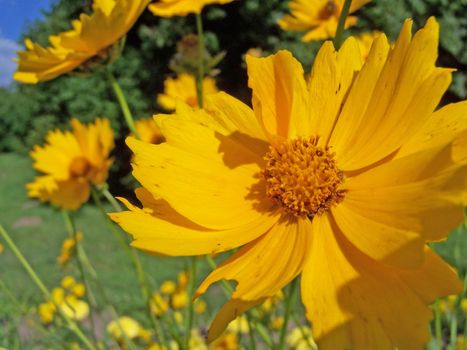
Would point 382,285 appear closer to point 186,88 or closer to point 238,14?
point 186,88

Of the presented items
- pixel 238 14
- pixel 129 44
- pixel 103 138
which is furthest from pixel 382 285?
pixel 129 44

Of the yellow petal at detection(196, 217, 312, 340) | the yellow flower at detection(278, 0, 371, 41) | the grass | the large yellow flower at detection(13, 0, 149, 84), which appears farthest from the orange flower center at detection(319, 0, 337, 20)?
the grass

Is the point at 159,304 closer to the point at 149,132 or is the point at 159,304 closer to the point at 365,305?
the point at 365,305

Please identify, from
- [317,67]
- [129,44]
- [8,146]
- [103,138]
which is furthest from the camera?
[8,146]

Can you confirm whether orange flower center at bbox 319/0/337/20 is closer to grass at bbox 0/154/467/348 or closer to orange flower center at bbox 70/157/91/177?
orange flower center at bbox 70/157/91/177

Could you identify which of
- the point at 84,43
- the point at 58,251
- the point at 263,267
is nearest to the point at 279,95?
the point at 263,267

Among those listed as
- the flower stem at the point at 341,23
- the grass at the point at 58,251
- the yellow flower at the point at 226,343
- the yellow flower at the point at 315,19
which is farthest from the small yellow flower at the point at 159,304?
the grass at the point at 58,251
